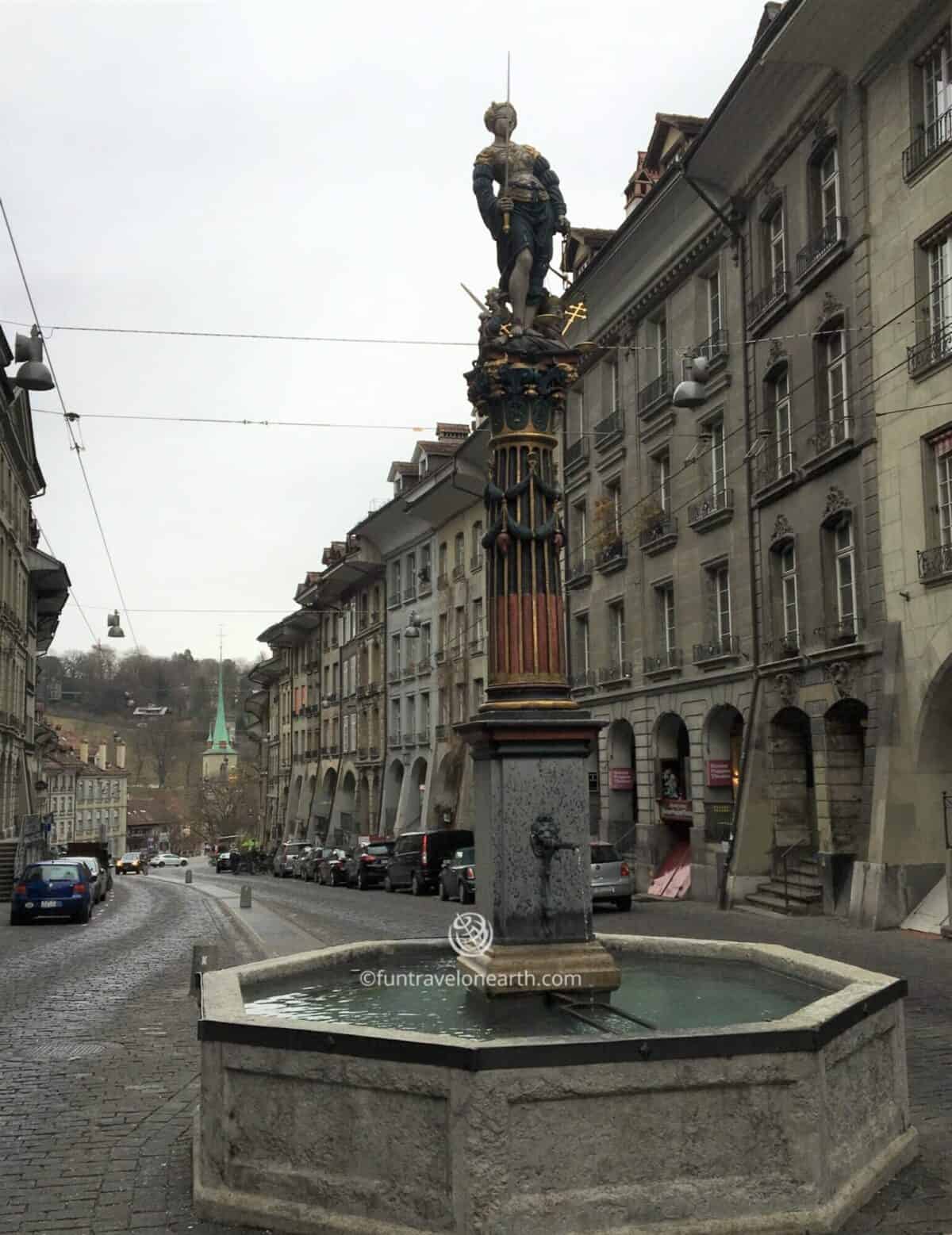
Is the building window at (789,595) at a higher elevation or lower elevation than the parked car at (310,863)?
higher

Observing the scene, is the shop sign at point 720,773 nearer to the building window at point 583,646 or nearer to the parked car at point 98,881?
the building window at point 583,646

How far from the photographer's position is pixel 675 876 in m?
31.0

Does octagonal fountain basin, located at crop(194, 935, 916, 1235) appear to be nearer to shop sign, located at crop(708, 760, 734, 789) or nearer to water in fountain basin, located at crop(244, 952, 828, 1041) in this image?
water in fountain basin, located at crop(244, 952, 828, 1041)

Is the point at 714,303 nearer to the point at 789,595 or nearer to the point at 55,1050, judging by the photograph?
A: the point at 789,595

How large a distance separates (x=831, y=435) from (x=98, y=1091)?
60.7 feet

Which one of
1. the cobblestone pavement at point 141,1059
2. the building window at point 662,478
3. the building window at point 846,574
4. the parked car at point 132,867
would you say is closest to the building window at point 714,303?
the building window at point 662,478

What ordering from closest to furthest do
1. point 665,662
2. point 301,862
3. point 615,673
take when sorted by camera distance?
point 665,662
point 615,673
point 301,862

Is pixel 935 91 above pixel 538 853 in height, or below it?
above

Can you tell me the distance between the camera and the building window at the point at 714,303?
29.9 metres

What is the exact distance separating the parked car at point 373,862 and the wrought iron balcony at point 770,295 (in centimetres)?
2180

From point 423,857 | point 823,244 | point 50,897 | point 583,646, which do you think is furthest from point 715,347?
point 50,897

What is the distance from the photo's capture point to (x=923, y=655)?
20672mm

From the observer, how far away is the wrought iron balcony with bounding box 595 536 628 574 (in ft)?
114

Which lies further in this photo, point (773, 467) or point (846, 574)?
point (773, 467)
